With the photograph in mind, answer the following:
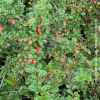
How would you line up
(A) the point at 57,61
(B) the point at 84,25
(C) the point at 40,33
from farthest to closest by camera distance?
(B) the point at 84,25
(A) the point at 57,61
(C) the point at 40,33

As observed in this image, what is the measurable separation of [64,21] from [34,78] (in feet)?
1.82

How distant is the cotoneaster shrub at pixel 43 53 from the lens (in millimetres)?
1494

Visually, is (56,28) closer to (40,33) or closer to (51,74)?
(40,33)

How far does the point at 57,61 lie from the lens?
1.68m

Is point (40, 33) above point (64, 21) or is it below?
below

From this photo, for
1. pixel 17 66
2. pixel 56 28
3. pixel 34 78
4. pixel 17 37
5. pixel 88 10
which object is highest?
pixel 88 10

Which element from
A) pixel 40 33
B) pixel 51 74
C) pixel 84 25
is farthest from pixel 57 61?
pixel 84 25

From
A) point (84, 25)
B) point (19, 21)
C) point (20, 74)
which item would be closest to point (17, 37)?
point (19, 21)

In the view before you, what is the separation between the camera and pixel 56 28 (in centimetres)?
179

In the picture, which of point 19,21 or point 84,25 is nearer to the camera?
point 19,21

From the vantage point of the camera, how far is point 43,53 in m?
1.71

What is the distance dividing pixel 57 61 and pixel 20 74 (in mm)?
282

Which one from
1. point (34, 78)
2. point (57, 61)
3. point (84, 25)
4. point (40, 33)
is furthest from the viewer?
point (84, 25)

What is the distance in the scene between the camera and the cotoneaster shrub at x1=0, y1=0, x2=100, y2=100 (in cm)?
149
